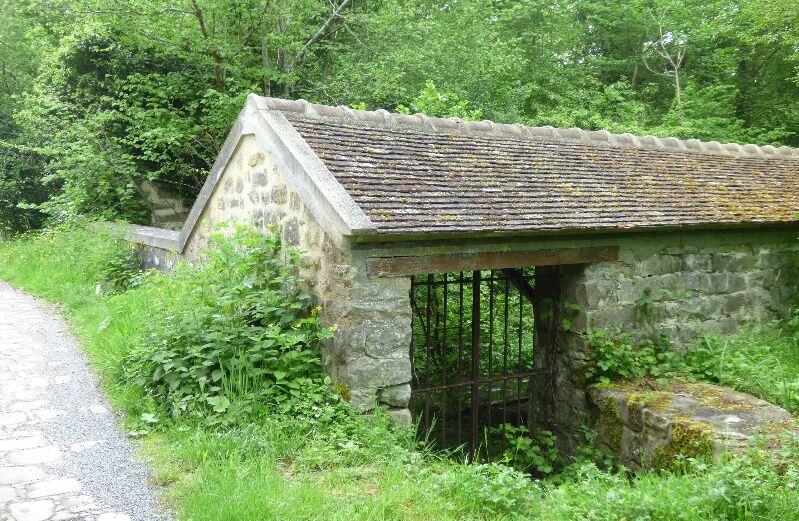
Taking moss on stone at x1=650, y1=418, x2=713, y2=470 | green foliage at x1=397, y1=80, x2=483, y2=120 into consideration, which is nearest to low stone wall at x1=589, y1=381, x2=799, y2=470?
moss on stone at x1=650, y1=418, x2=713, y2=470

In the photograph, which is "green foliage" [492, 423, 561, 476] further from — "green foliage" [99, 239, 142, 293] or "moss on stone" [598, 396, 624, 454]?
"green foliage" [99, 239, 142, 293]

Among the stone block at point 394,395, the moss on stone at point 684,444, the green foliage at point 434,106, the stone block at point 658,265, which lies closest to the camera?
the moss on stone at point 684,444

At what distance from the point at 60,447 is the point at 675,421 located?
4.49 meters

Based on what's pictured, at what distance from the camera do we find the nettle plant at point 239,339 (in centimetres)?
466

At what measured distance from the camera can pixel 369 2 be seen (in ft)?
50.8

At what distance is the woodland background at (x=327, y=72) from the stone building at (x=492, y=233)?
4256 mm

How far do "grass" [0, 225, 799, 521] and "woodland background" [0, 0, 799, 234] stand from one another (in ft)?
23.6

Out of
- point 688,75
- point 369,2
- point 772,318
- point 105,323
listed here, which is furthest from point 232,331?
point 688,75

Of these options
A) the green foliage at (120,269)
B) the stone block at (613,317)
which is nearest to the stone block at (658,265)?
the stone block at (613,317)

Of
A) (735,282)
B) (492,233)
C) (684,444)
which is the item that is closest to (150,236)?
(492,233)

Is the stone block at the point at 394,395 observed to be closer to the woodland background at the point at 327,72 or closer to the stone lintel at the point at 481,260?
the stone lintel at the point at 481,260

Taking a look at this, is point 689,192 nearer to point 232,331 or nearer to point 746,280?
point 746,280

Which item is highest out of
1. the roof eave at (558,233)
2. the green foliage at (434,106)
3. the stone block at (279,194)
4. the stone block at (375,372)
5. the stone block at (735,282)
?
the green foliage at (434,106)

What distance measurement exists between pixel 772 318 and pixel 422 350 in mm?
4289
